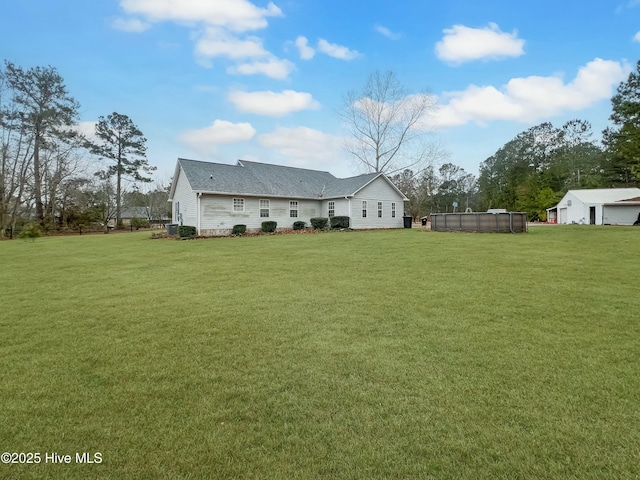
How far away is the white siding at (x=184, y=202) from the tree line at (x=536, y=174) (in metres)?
26.9

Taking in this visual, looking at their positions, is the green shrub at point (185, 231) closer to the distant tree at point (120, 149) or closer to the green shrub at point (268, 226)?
the green shrub at point (268, 226)

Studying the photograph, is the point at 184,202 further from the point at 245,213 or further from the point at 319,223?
the point at 319,223

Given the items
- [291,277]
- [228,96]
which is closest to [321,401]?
[291,277]

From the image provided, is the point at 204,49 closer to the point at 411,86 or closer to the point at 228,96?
the point at 228,96

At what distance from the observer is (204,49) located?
49.0 ft

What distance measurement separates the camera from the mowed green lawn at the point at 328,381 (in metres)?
1.89

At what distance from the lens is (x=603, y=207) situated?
94.8 ft

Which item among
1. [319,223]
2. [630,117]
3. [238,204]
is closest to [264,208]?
[238,204]

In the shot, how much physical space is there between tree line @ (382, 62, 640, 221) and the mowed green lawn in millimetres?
37257

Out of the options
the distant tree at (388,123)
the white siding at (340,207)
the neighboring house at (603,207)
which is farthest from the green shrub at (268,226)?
Answer: the neighboring house at (603,207)

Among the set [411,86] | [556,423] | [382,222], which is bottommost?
[556,423]

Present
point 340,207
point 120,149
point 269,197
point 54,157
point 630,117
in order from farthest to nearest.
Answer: point 120,149 → point 54,157 → point 340,207 → point 630,117 → point 269,197

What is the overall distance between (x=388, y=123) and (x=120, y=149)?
1178 inches

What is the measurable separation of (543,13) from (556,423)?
51.3 feet
